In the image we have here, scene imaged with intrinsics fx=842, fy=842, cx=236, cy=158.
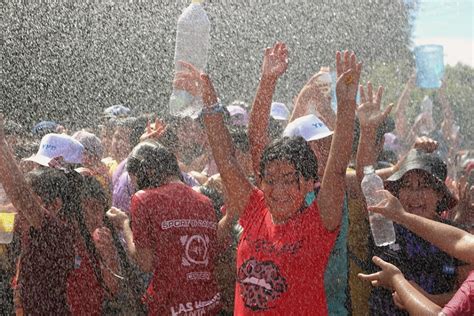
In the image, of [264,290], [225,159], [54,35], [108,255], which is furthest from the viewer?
[54,35]

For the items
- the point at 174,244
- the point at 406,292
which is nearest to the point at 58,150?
the point at 174,244

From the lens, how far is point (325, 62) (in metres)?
19.8

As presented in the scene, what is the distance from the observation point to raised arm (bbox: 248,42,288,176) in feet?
Answer: 13.1

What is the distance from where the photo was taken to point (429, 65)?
905 centimetres

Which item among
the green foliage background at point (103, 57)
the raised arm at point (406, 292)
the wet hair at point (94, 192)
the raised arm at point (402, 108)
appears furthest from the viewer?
the green foliage background at point (103, 57)

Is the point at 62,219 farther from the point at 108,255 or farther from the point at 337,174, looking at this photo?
the point at 337,174

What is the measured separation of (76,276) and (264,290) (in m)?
1.28

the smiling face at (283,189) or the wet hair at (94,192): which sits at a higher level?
the smiling face at (283,189)

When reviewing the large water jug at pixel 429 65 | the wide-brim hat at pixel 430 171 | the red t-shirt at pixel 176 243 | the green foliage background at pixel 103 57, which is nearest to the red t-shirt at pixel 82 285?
the red t-shirt at pixel 176 243

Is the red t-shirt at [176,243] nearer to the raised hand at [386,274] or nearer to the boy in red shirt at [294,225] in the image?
the boy in red shirt at [294,225]

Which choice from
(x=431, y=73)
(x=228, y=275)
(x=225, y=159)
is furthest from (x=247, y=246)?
(x=431, y=73)

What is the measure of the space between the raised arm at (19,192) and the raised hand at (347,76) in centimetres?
155

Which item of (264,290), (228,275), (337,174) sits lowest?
(228,275)

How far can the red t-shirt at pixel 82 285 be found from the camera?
167 inches
